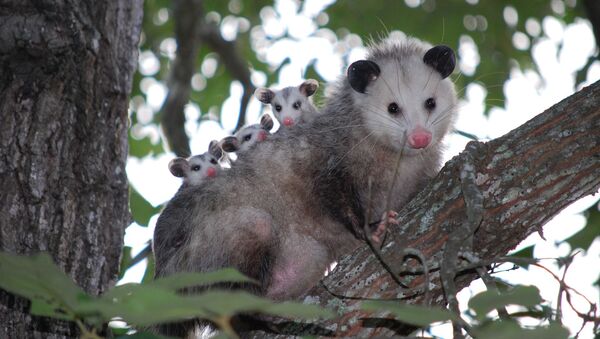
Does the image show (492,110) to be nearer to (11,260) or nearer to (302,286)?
(302,286)

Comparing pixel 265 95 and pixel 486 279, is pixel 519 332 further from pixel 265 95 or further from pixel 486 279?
pixel 265 95

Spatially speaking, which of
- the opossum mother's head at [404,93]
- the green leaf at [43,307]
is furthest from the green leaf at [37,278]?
the opossum mother's head at [404,93]

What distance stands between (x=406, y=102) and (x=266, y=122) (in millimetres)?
1243

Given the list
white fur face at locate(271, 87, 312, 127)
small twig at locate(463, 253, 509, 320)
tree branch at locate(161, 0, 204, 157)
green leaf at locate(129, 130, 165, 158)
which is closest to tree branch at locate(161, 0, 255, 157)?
tree branch at locate(161, 0, 204, 157)

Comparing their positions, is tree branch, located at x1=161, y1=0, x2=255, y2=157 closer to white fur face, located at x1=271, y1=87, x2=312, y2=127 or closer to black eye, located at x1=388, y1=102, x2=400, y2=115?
white fur face, located at x1=271, y1=87, x2=312, y2=127

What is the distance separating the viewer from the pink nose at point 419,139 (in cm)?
250

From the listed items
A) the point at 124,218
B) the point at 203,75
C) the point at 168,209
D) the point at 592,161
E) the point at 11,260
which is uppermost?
the point at 203,75

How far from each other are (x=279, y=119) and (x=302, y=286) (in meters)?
1.17

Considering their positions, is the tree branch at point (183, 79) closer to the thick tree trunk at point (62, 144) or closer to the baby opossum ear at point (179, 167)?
the baby opossum ear at point (179, 167)

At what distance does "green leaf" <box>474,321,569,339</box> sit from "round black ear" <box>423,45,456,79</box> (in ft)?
6.44

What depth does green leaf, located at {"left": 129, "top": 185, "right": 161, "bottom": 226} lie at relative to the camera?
2.81m

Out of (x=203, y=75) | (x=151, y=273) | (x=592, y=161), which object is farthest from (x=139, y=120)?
(x=592, y=161)

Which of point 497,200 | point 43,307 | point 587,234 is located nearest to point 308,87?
point 587,234

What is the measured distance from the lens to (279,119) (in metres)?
3.68
